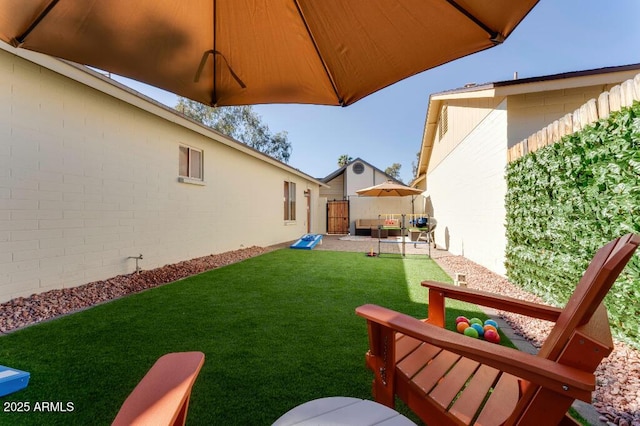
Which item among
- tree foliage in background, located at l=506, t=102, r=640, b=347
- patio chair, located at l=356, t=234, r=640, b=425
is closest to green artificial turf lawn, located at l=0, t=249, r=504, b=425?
patio chair, located at l=356, t=234, r=640, b=425

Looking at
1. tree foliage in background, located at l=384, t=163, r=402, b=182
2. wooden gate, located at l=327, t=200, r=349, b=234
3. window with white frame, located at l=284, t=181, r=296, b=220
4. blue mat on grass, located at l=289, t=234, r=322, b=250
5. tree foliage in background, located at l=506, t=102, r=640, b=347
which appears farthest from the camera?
tree foliage in background, located at l=384, t=163, r=402, b=182

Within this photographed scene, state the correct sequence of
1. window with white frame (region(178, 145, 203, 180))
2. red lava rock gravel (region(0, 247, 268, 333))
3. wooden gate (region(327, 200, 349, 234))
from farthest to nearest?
wooden gate (region(327, 200, 349, 234)) < window with white frame (region(178, 145, 203, 180)) < red lava rock gravel (region(0, 247, 268, 333))

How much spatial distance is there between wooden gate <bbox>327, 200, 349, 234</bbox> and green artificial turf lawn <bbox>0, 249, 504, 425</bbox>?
12832 millimetres

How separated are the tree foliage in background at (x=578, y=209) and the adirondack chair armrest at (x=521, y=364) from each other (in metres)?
2.25

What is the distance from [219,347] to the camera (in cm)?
271

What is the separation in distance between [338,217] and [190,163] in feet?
38.5

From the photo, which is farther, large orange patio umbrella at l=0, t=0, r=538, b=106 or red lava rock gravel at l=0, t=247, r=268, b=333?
red lava rock gravel at l=0, t=247, r=268, b=333

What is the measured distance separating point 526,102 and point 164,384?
22.5 feet

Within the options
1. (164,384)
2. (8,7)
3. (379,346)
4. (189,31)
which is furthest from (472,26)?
(8,7)

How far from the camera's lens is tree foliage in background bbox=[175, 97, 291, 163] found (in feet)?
72.0

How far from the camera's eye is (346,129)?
23.4 meters

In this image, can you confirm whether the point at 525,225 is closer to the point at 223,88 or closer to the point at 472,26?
the point at 472,26

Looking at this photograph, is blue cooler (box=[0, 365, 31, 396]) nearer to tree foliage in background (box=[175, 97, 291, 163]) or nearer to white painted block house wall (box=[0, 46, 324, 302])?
white painted block house wall (box=[0, 46, 324, 302])

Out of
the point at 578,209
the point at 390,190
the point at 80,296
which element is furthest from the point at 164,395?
the point at 390,190
